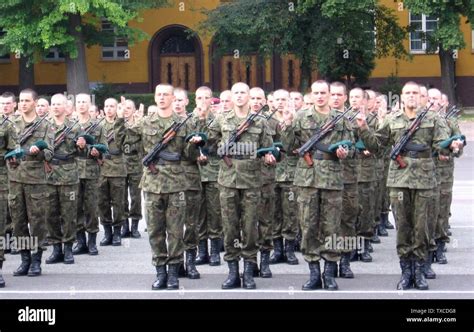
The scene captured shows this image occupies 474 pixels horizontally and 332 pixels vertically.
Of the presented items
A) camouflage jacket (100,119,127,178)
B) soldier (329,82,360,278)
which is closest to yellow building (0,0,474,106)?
camouflage jacket (100,119,127,178)

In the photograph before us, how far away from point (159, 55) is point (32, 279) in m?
34.6

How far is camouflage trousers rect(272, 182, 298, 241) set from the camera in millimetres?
14852

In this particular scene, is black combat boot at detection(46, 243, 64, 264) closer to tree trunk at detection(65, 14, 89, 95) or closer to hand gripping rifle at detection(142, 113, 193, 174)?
hand gripping rifle at detection(142, 113, 193, 174)

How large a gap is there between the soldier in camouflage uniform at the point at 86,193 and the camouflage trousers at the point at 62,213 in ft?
2.97

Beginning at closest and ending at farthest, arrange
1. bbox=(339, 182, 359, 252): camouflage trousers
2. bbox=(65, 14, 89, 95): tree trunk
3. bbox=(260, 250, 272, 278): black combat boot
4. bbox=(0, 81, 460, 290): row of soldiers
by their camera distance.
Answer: bbox=(0, 81, 460, 290): row of soldiers, bbox=(260, 250, 272, 278): black combat boot, bbox=(339, 182, 359, 252): camouflage trousers, bbox=(65, 14, 89, 95): tree trunk

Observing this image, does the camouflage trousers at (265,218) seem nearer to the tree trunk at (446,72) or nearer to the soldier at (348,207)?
the soldier at (348,207)

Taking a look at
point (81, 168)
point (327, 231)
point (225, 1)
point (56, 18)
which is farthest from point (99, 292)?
point (225, 1)

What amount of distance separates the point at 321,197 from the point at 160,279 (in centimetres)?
195

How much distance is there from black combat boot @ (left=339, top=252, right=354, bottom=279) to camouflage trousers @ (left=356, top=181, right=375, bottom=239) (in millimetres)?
1261

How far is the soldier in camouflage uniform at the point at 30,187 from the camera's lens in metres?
13.9

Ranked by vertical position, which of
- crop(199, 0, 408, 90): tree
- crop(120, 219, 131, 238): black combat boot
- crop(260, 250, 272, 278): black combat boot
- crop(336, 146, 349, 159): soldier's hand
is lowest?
crop(120, 219, 131, 238): black combat boot

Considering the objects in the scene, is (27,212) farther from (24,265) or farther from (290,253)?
(290,253)

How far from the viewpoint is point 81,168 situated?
1595 centimetres

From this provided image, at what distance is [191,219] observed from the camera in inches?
546
